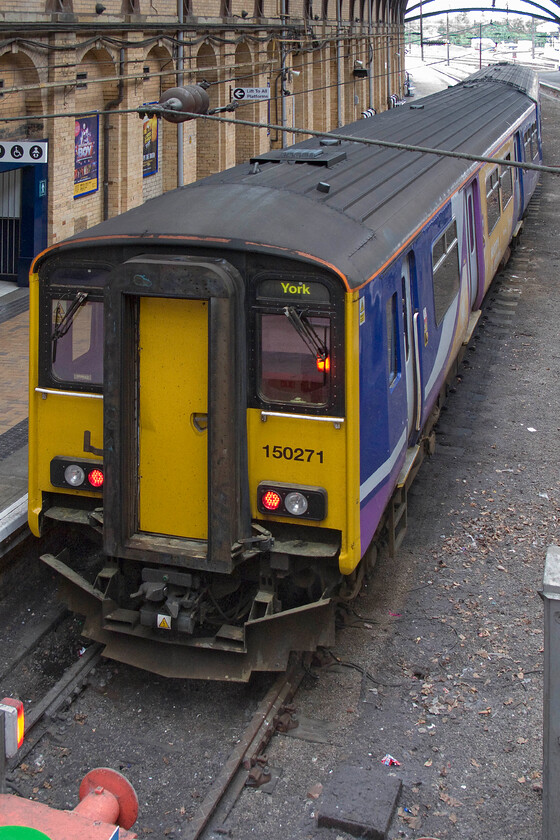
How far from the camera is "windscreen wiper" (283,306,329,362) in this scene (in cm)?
620

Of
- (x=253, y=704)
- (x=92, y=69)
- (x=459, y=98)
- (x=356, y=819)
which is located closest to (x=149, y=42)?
(x=92, y=69)

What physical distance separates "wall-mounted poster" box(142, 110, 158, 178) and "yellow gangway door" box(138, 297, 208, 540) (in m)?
14.7

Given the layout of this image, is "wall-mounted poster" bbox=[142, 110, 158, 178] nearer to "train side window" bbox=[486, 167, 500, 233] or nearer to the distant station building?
the distant station building

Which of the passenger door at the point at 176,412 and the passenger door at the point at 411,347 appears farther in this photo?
the passenger door at the point at 411,347

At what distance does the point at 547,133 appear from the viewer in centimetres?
3831

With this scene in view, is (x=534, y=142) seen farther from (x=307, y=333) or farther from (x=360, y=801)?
(x=360, y=801)

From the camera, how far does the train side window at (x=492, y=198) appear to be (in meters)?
13.2

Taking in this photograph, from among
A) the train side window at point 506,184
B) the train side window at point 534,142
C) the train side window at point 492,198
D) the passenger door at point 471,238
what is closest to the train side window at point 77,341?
the passenger door at point 471,238

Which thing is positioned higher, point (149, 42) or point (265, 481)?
point (149, 42)

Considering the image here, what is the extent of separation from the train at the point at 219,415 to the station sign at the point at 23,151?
321 inches

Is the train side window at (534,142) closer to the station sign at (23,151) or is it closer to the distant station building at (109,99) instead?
the distant station building at (109,99)

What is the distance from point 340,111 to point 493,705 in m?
28.8

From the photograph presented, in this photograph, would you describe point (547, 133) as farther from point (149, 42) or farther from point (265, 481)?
point (265, 481)

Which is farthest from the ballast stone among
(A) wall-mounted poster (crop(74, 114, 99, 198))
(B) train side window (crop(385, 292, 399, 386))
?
(A) wall-mounted poster (crop(74, 114, 99, 198))
